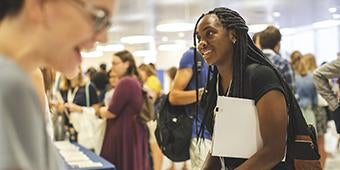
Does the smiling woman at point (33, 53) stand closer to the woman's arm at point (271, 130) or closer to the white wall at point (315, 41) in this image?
the woman's arm at point (271, 130)

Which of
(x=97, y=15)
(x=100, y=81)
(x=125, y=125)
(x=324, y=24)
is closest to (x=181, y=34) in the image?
(x=324, y=24)

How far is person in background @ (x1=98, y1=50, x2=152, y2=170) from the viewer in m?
3.80

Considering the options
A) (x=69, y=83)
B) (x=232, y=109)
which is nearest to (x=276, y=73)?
(x=232, y=109)

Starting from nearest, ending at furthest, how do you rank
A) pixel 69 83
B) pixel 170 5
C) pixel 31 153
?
pixel 31 153
pixel 69 83
pixel 170 5

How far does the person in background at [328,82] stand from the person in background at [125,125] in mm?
1261

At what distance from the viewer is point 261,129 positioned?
1.63m

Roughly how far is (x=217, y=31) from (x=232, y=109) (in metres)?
0.25

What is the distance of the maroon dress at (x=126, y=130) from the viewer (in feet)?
12.5

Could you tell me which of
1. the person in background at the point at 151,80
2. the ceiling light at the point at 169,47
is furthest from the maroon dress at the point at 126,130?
the ceiling light at the point at 169,47

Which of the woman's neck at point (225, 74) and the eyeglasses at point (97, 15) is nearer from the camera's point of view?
the eyeglasses at point (97, 15)

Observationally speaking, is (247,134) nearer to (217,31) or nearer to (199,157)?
(217,31)

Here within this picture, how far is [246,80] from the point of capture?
1.66 meters

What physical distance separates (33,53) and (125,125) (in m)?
3.22

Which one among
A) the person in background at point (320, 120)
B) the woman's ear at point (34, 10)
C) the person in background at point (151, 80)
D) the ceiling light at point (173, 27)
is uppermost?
the ceiling light at point (173, 27)
